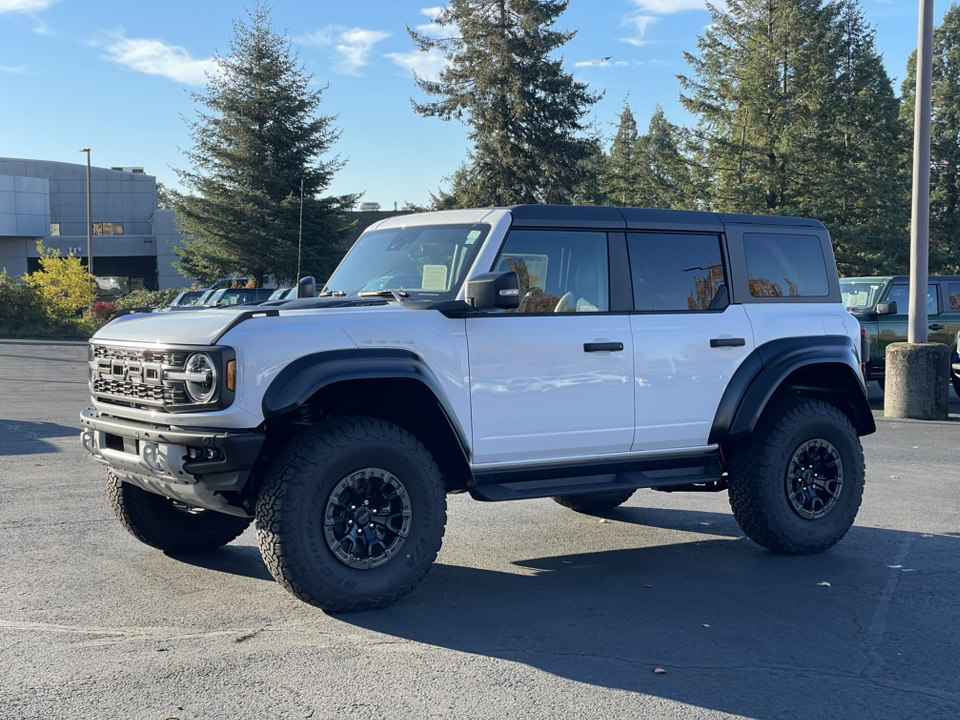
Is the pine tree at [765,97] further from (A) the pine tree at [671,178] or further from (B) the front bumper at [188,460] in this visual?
(B) the front bumper at [188,460]

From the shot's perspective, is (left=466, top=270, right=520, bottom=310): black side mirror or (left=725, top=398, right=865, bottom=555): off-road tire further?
(left=725, top=398, right=865, bottom=555): off-road tire

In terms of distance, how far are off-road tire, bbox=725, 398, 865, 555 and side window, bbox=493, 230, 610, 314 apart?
1.42 metres

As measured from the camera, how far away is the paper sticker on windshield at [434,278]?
6039 millimetres

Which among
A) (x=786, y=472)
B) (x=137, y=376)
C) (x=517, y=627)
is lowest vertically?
(x=517, y=627)

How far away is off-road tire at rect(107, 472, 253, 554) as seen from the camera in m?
6.37

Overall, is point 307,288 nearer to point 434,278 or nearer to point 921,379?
point 434,278

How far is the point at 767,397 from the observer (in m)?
6.60

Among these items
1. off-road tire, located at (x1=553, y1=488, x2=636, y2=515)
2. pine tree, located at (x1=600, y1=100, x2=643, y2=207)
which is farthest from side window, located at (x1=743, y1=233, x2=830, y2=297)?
pine tree, located at (x1=600, y1=100, x2=643, y2=207)

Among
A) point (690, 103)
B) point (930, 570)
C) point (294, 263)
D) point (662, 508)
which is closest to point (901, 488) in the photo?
point (662, 508)

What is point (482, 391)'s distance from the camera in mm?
5742

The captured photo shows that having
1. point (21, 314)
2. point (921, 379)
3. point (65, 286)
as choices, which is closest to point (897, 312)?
point (921, 379)

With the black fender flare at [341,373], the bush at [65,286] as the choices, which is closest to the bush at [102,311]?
A: the bush at [65,286]

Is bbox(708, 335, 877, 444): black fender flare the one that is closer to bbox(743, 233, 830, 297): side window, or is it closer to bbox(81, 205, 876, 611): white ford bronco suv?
bbox(81, 205, 876, 611): white ford bronco suv

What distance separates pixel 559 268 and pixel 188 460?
2.44 m
